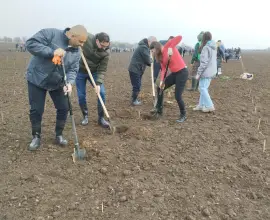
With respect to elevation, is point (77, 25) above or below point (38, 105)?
above

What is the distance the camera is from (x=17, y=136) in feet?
16.9

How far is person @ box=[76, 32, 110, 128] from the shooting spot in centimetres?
505

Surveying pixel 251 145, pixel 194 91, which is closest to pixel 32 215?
pixel 251 145

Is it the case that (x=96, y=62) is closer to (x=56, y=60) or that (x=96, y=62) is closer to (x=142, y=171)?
(x=56, y=60)

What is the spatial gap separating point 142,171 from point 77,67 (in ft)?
5.87

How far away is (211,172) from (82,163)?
1.79 metres

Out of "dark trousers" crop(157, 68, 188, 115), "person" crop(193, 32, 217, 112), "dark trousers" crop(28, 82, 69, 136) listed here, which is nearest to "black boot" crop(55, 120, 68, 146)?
"dark trousers" crop(28, 82, 69, 136)

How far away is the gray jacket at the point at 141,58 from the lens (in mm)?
7137

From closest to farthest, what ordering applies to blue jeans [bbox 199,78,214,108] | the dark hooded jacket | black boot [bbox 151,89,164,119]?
the dark hooded jacket → black boot [bbox 151,89,164,119] → blue jeans [bbox 199,78,214,108]

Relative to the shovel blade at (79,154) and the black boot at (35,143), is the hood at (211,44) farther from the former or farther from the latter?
the black boot at (35,143)

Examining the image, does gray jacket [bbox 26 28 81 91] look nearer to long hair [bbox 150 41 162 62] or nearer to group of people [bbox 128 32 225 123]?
long hair [bbox 150 41 162 62]

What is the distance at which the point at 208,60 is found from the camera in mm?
6555

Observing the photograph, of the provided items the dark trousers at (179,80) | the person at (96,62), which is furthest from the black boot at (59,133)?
the dark trousers at (179,80)

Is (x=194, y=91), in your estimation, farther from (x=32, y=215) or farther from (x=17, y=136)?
(x=32, y=215)
